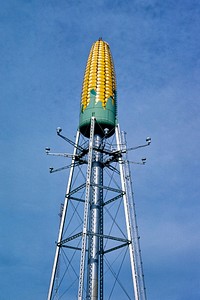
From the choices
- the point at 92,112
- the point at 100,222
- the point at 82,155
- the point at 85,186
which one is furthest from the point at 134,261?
the point at 92,112

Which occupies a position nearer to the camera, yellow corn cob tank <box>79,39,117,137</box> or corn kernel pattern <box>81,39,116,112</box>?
yellow corn cob tank <box>79,39,117,137</box>

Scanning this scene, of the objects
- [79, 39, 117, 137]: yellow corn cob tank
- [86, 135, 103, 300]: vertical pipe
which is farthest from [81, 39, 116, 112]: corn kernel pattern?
[86, 135, 103, 300]: vertical pipe

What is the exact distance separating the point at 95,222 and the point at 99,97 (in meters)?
10.4

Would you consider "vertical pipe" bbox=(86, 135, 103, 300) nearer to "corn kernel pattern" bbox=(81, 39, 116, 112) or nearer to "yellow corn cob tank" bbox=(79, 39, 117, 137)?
"yellow corn cob tank" bbox=(79, 39, 117, 137)

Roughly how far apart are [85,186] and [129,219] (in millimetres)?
4075

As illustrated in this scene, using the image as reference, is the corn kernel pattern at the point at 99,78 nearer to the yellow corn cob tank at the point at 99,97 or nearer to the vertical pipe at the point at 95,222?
the yellow corn cob tank at the point at 99,97

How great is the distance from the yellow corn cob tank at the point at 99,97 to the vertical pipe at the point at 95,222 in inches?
51.7

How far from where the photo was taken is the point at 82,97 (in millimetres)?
38750

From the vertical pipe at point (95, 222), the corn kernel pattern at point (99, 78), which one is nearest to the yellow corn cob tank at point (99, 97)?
the corn kernel pattern at point (99, 78)

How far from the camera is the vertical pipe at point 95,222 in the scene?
32.2m

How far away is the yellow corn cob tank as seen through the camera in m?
37.2

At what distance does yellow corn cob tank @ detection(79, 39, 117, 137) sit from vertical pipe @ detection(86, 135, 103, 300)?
1.31m

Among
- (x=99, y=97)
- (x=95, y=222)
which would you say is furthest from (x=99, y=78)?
(x=95, y=222)

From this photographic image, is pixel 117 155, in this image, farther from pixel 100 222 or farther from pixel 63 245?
pixel 63 245
